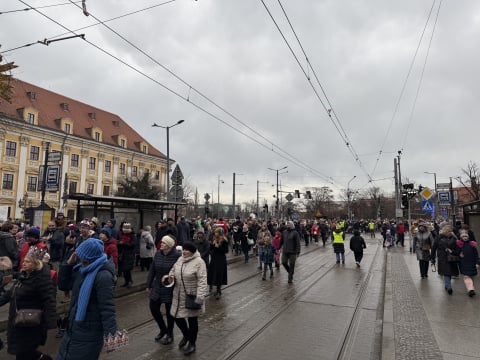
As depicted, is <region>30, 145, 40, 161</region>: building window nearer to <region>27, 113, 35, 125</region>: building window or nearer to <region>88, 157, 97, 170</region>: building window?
<region>27, 113, 35, 125</region>: building window

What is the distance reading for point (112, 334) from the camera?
333 cm

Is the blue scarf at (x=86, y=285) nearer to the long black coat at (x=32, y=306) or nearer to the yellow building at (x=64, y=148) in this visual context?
the long black coat at (x=32, y=306)

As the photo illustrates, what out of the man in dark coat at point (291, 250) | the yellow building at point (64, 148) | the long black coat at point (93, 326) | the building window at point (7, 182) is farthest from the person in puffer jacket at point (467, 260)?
the building window at point (7, 182)

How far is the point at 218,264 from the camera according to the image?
908cm

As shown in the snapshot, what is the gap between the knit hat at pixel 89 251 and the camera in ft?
11.5

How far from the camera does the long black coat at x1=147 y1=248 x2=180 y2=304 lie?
17.6ft

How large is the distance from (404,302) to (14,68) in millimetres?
15185

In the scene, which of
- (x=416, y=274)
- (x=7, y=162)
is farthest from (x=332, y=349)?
(x=7, y=162)

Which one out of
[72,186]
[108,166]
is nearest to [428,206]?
[72,186]

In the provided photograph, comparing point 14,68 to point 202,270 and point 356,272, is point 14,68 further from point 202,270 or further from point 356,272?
point 356,272

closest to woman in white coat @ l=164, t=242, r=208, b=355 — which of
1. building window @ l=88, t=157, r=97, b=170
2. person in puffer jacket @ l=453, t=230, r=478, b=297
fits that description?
person in puffer jacket @ l=453, t=230, r=478, b=297

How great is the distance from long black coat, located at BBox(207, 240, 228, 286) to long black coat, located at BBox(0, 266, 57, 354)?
535cm

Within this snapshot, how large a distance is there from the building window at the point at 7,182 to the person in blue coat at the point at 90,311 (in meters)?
47.1

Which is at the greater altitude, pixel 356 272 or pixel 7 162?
pixel 7 162
